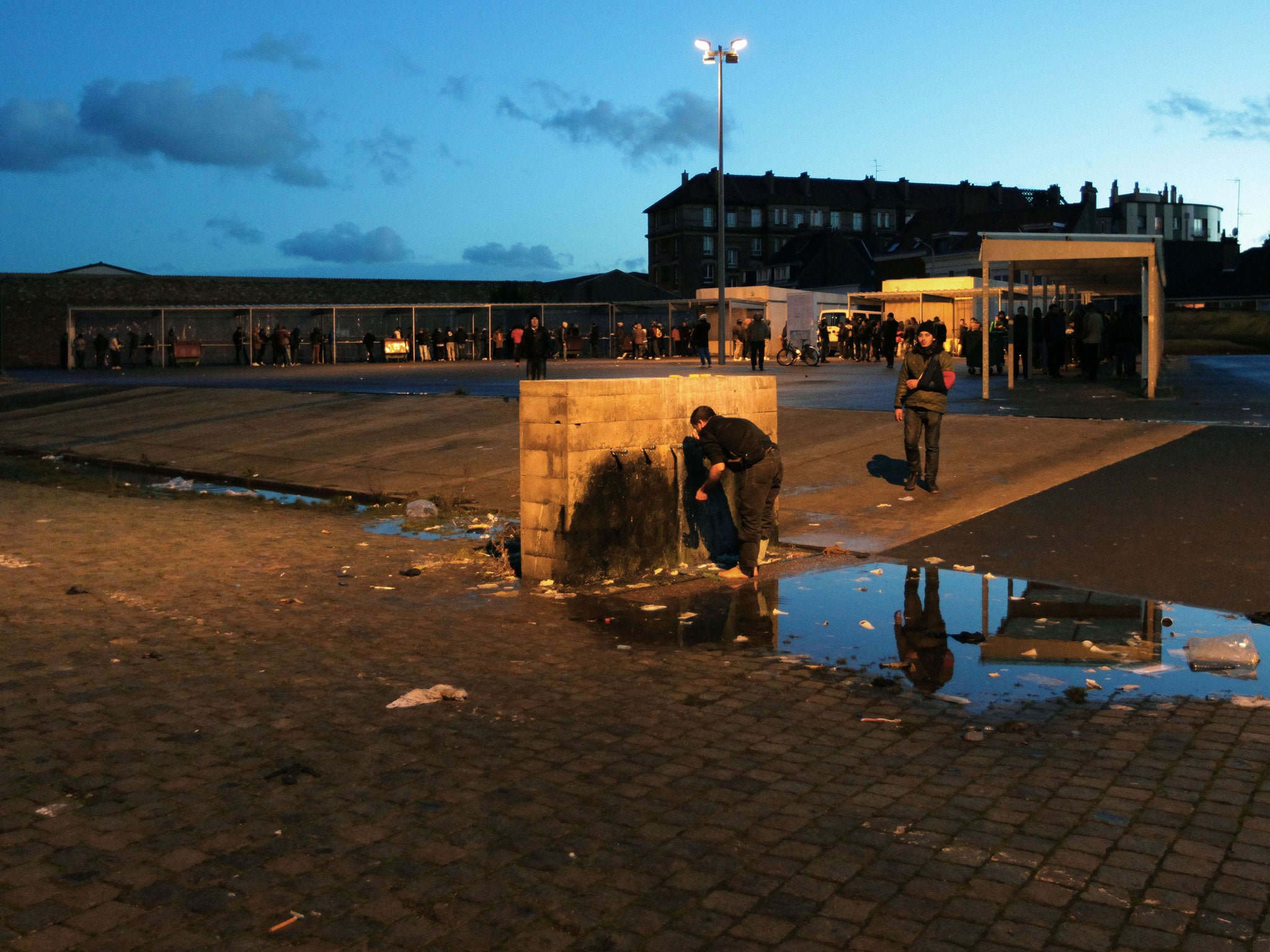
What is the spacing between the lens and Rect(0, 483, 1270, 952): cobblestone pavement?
12.5 feet

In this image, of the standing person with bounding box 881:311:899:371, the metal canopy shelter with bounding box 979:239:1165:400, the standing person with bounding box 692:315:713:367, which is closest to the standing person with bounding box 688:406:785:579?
the metal canopy shelter with bounding box 979:239:1165:400

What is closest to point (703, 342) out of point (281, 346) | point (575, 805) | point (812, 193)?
point (281, 346)

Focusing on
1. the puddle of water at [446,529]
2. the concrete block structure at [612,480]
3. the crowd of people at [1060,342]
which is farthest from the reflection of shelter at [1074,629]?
the crowd of people at [1060,342]

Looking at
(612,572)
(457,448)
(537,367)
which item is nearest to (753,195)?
(537,367)

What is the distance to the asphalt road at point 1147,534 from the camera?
8977mm

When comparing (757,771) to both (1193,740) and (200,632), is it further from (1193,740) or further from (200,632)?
(200,632)

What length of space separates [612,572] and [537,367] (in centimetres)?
1876

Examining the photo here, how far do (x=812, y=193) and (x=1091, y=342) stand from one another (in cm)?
10200

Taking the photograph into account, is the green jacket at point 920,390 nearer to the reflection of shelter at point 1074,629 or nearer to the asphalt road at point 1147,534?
the asphalt road at point 1147,534

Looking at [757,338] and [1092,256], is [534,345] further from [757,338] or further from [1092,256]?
[1092,256]

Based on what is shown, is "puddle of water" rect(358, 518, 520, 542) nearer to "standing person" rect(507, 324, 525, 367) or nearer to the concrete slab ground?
the concrete slab ground

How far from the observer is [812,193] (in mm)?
123750

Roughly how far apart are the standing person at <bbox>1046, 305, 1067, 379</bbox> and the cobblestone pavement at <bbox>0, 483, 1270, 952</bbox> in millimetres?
22659

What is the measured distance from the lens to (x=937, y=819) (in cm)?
459
